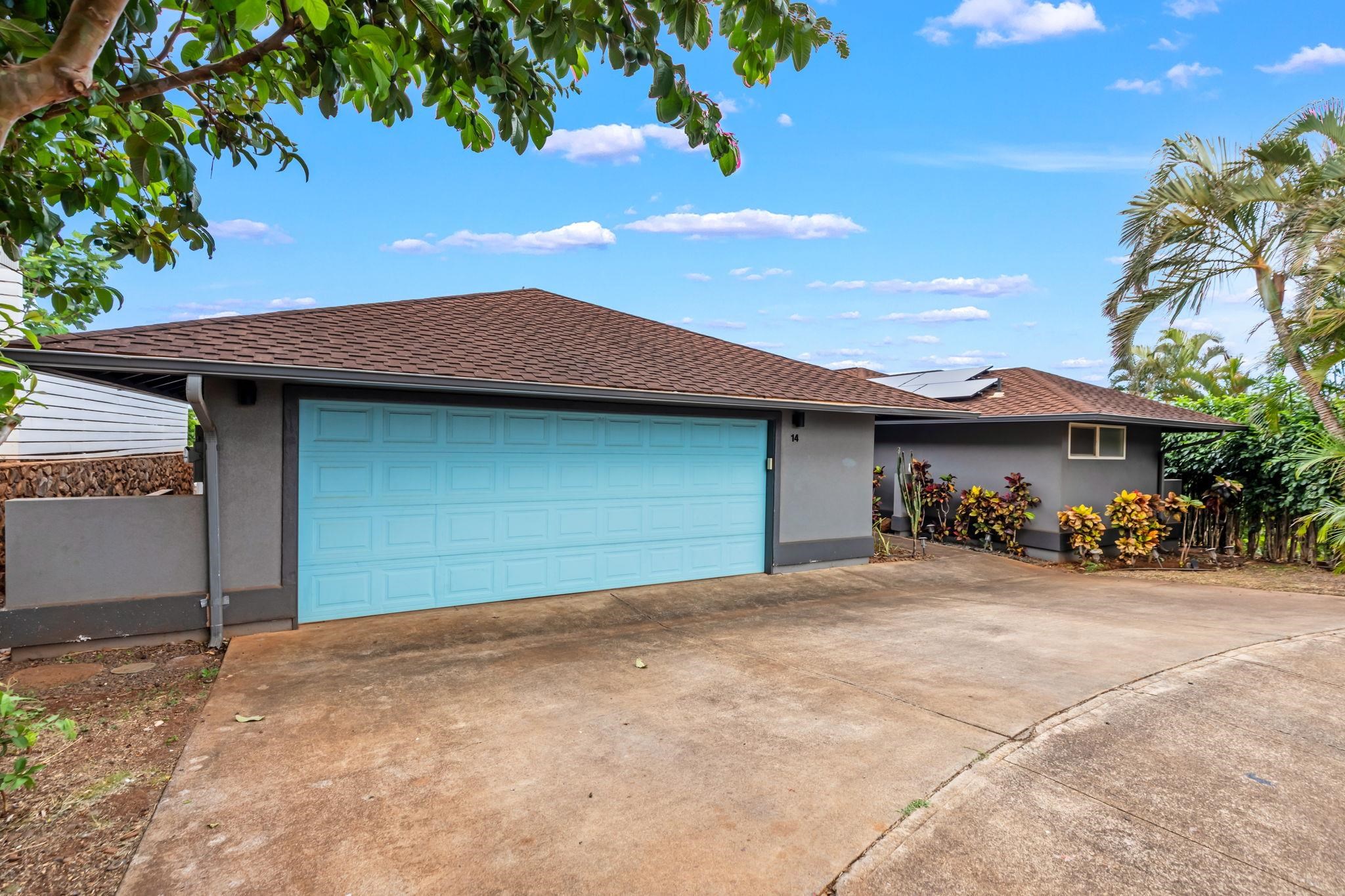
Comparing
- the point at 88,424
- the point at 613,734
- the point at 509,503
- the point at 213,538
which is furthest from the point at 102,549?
the point at 88,424

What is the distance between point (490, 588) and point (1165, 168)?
11368 mm

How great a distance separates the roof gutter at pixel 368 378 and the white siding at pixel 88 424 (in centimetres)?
187

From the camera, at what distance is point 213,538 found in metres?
5.62

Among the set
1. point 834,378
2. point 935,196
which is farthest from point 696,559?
point 935,196

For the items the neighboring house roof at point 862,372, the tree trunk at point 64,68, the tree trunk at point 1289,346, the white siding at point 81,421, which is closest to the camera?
the tree trunk at point 64,68

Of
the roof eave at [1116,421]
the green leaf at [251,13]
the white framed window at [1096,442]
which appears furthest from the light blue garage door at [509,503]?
the white framed window at [1096,442]

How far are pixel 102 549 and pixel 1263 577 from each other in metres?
13.6

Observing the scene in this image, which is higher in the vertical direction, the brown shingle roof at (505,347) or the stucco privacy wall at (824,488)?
the brown shingle roof at (505,347)

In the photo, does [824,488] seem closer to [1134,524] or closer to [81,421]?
[1134,524]

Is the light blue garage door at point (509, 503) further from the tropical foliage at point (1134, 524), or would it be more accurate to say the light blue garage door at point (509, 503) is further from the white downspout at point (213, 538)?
the tropical foliage at point (1134, 524)

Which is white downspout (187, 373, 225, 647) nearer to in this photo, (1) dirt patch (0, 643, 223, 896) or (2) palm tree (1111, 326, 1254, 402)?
(1) dirt patch (0, 643, 223, 896)

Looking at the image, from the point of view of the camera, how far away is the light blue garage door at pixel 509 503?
6.25m

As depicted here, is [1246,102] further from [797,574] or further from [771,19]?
[771,19]

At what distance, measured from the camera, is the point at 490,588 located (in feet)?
23.2
